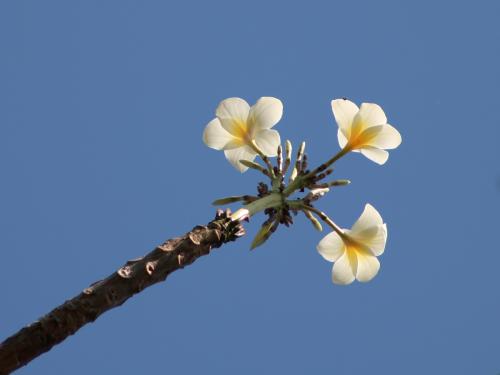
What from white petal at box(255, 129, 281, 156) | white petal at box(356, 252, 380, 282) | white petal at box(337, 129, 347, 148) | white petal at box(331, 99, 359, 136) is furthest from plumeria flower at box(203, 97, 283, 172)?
white petal at box(356, 252, 380, 282)

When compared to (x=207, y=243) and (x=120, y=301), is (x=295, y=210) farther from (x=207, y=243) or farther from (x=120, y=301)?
(x=120, y=301)

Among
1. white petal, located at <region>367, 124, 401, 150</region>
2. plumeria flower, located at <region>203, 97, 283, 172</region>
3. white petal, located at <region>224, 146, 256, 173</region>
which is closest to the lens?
plumeria flower, located at <region>203, 97, 283, 172</region>

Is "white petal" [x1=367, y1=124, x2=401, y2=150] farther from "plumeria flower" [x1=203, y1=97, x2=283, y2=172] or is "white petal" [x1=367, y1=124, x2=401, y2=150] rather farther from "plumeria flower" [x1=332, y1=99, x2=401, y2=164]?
"plumeria flower" [x1=203, y1=97, x2=283, y2=172]

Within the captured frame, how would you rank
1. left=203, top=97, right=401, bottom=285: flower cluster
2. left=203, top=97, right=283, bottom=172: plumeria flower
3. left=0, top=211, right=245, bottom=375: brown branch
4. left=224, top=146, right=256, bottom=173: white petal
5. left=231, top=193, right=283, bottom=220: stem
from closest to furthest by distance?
left=0, top=211, right=245, bottom=375: brown branch, left=231, top=193, right=283, bottom=220: stem, left=203, top=97, right=401, bottom=285: flower cluster, left=203, top=97, right=283, bottom=172: plumeria flower, left=224, top=146, right=256, bottom=173: white petal

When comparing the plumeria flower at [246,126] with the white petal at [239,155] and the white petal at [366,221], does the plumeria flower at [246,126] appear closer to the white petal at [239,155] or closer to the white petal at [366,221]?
the white petal at [239,155]

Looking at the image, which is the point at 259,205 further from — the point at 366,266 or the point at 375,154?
the point at 375,154

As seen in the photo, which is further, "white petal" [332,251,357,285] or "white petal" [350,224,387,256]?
"white petal" [332,251,357,285]

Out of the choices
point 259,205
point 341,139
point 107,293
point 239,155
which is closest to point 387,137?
point 341,139
